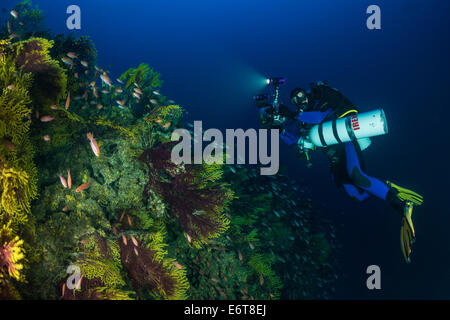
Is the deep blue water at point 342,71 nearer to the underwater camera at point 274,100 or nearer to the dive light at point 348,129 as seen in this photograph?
the underwater camera at point 274,100

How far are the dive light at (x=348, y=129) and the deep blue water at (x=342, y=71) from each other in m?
7.06

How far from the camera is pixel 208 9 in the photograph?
6806 cm

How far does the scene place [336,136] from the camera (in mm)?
5008

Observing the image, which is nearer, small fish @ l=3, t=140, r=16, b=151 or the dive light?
small fish @ l=3, t=140, r=16, b=151

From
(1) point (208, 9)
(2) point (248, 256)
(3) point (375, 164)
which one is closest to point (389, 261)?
(3) point (375, 164)

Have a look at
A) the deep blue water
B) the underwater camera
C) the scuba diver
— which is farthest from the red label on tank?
the deep blue water

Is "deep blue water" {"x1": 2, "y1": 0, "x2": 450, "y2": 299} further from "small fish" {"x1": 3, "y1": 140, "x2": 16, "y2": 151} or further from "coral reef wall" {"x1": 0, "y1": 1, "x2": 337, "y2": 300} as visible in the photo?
"small fish" {"x1": 3, "y1": 140, "x2": 16, "y2": 151}

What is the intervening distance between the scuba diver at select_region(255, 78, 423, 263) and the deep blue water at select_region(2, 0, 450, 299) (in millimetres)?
6111

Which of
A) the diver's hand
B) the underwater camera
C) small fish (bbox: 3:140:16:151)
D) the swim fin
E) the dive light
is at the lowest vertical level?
the diver's hand

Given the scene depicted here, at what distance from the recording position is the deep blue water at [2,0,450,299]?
76.0 feet

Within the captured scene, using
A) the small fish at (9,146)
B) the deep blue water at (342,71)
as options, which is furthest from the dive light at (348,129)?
the deep blue water at (342,71)

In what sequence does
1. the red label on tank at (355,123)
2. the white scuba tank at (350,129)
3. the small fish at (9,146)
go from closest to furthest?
the small fish at (9,146) → the white scuba tank at (350,129) → the red label on tank at (355,123)

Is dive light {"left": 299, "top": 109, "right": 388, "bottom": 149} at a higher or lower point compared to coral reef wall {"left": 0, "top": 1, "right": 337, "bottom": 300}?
higher

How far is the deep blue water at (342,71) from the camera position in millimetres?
23156
